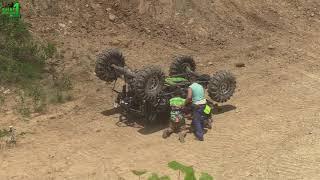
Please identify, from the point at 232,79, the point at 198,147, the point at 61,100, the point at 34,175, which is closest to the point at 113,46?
the point at 61,100

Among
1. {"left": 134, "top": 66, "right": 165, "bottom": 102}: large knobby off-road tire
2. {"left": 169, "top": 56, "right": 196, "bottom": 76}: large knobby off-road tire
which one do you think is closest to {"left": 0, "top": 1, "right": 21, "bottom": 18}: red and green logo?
{"left": 169, "top": 56, "right": 196, "bottom": 76}: large knobby off-road tire

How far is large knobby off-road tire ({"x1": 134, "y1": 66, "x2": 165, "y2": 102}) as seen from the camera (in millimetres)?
12781

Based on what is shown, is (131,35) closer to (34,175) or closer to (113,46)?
(113,46)

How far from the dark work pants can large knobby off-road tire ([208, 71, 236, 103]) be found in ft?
3.87

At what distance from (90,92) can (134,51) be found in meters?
3.60

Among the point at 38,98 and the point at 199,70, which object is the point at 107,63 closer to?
the point at 38,98

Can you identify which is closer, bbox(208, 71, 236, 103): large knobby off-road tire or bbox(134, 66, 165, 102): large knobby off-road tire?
bbox(134, 66, 165, 102): large knobby off-road tire

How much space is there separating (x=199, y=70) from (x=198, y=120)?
206 inches

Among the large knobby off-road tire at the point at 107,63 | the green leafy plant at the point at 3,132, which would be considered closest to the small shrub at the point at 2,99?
the green leafy plant at the point at 3,132

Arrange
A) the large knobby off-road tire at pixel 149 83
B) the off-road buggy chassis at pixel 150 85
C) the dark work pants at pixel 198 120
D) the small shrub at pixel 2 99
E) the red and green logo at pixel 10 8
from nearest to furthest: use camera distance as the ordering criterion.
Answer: the large knobby off-road tire at pixel 149 83 → the off-road buggy chassis at pixel 150 85 → the dark work pants at pixel 198 120 → the small shrub at pixel 2 99 → the red and green logo at pixel 10 8

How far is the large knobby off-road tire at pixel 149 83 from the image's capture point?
1278 cm

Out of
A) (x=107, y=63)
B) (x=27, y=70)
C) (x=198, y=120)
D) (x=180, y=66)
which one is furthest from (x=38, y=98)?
(x=198, y=120)

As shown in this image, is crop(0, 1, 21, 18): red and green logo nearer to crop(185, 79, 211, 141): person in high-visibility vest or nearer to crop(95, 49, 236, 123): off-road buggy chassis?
crop(95, 49, 236, 123): off-road buggy chassis

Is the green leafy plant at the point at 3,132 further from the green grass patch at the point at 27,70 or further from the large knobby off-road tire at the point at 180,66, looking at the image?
the large knobby off-road tire at the point at 180,66
